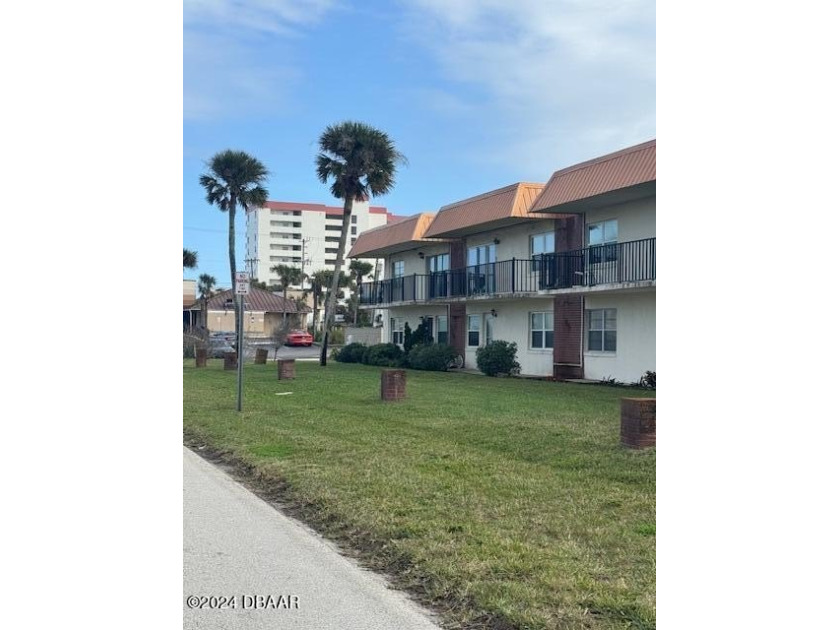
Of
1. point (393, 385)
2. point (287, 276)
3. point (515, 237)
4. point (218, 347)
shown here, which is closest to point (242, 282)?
point (393, 385)

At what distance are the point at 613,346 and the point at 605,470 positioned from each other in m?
14.6

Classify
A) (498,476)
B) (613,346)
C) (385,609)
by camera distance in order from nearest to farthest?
(385,609) → (498,476) → (613,346)

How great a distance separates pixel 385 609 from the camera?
15.6 feet

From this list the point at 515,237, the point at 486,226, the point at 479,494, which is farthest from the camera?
the point at 486,226

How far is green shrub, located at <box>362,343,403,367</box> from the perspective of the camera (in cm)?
3212

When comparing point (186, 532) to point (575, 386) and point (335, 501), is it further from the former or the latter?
point (575, 386)

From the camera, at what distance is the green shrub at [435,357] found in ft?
94.9

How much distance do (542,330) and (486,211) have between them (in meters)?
4.01

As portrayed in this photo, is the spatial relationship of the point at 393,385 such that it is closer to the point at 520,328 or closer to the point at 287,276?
the point at 520,328

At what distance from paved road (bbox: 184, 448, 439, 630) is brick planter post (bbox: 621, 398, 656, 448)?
4.10 metres

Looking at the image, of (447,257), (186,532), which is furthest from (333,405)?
(447,257)

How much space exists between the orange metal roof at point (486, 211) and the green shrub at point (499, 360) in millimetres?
3737

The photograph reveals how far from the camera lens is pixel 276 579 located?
17.1ft

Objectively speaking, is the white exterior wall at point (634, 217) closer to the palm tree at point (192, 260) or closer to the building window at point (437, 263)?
the building window at point (437, 263)
